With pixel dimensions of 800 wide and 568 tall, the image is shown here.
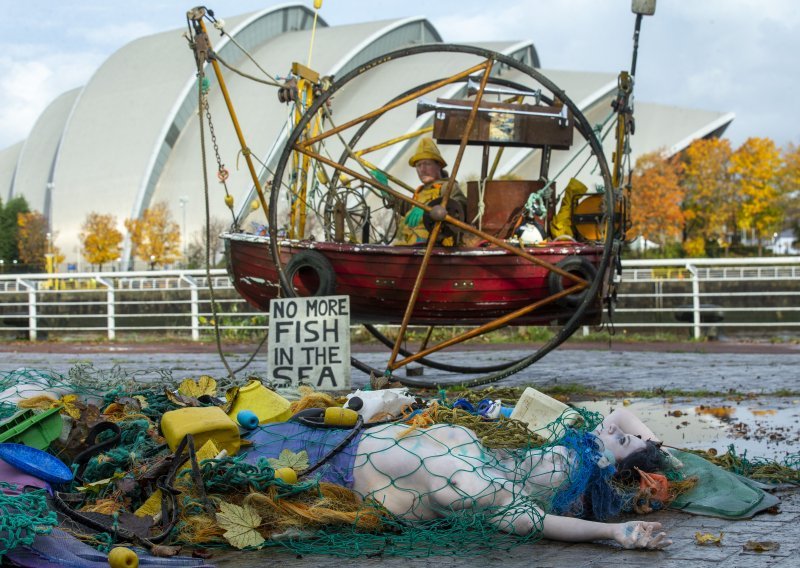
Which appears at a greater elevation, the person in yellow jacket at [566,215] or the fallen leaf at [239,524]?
the person in yellow jacket at [566,215]

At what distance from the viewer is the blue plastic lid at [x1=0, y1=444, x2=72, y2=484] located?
338 cm

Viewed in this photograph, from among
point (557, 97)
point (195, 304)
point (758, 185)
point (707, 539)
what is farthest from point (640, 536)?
point (758, 185)

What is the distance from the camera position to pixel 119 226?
5850 centimetres

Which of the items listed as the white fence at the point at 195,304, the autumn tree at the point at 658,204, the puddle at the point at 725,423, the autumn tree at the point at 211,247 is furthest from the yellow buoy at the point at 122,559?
the autumn tree at the point at 658,204

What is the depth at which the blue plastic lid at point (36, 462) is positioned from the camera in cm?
338

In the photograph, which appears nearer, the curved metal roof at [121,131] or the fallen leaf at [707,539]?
the fallen leaf at [707,539]

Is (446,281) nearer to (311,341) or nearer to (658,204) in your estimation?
(311,341)

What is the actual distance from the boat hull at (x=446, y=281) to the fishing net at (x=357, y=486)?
398 cm

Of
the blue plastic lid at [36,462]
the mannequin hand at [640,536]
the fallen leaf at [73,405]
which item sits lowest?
the mannequin hand at [640,536]

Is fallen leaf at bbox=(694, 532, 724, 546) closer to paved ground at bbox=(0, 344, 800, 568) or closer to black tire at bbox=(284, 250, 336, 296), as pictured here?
paved ground at bbox=(0, 344, 800, 568)

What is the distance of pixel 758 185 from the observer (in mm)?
46844

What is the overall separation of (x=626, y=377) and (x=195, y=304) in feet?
31.1

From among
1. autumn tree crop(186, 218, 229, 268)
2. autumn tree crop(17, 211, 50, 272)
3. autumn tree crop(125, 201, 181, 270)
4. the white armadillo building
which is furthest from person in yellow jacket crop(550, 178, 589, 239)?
autumn tree crop(17, 211, 50, 272)

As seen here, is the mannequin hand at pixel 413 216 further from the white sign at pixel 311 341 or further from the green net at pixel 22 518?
the green net at pixel 22 518
